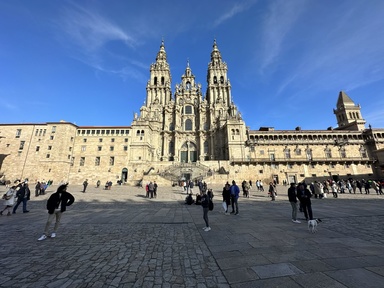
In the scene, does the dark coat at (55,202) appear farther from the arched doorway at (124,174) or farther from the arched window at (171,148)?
the arched window at (171,148)

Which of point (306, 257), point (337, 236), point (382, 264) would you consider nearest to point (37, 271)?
point (306, 257)

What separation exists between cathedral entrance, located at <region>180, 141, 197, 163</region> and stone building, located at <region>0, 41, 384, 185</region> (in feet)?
0.91

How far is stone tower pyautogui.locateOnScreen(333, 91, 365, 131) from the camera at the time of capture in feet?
180

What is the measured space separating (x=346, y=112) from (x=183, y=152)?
54.5 meters

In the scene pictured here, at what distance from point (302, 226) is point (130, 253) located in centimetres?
677

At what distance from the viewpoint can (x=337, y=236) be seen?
230 inches

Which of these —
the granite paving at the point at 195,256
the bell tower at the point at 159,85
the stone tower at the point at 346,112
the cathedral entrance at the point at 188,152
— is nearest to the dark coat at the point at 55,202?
the granite paving at the point at 195,256

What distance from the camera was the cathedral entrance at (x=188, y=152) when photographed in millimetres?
47806

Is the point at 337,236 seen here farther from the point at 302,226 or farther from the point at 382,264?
the point at 382,264

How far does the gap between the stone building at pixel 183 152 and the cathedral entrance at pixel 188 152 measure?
0.91 ft

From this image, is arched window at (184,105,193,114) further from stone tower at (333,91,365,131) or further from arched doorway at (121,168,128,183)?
stone tower at (333,91,365,131)

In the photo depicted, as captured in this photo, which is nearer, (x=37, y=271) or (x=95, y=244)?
(x=37, y=271)

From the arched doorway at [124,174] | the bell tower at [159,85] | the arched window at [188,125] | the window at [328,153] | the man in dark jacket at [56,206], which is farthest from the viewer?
the bell tower at [159,85]

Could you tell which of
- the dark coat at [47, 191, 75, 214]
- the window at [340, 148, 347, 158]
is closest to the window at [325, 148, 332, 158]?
the window at [340, 148, 347, 158]
